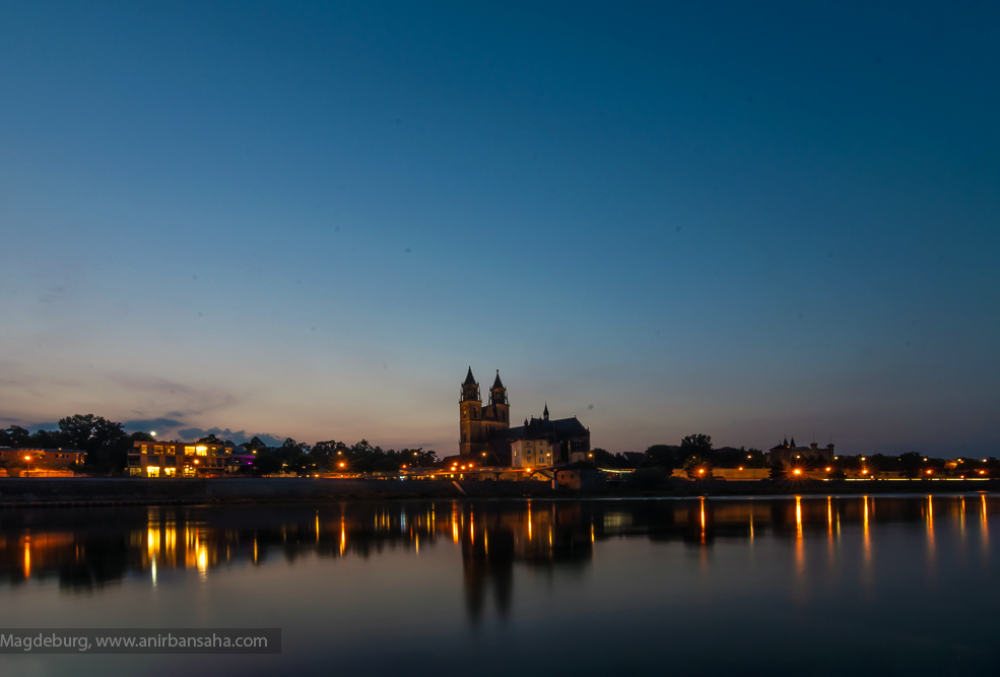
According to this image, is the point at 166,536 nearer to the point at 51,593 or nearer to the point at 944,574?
the point at 51,593

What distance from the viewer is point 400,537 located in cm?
2692

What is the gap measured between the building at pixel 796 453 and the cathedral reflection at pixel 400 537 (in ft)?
289

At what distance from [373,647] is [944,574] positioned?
15881 millimetres

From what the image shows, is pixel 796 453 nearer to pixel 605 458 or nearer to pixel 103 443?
pixel 605 458

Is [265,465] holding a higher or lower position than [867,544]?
lower

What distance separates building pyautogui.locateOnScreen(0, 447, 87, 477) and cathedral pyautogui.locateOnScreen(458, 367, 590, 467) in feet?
262

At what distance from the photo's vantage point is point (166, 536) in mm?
27016

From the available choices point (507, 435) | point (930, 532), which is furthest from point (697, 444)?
point (930, 532)

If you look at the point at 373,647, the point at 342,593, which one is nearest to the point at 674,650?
the point at 373,647

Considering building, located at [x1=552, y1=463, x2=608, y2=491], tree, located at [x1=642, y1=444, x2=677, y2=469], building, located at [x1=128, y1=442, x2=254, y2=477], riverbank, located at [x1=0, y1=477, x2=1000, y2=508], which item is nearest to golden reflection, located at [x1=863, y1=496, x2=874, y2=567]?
riverbank, located at [x1=0, y1=477, x2=1000, y2=508]

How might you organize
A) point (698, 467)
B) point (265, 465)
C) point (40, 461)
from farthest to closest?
point (265, 465) < point (40, 461) < point (698, 467)

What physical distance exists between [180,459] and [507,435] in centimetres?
7357

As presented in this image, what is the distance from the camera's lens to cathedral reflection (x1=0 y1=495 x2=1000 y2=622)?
1758 centimetres

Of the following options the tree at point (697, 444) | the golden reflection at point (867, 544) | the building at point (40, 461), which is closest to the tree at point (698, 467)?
the tree at point (697, 444)
